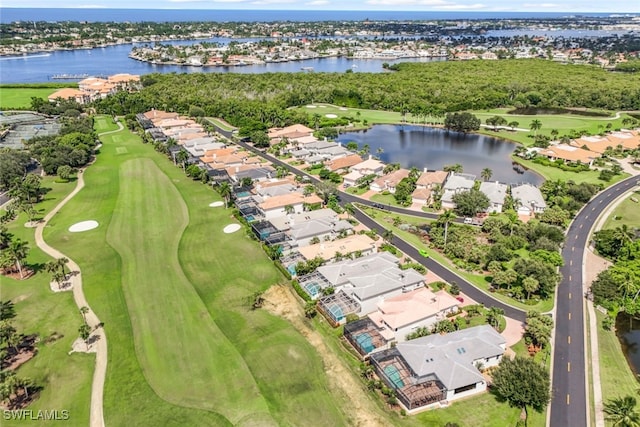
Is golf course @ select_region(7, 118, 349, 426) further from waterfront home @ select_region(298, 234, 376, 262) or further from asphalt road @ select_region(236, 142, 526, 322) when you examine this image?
asphalt road @ select_region(236, 142, 526, 322)

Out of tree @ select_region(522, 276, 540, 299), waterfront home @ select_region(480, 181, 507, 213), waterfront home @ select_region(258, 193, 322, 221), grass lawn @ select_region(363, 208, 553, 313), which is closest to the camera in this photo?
tree @ select_region(522, 276, 540, 299)

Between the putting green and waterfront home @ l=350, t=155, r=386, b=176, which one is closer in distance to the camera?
the putting green

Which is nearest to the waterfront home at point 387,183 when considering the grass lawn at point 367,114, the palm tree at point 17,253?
the grass lawn at point 367,114

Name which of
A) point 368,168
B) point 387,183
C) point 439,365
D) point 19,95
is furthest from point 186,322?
point 19,95

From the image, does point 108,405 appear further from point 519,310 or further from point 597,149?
point 597,149

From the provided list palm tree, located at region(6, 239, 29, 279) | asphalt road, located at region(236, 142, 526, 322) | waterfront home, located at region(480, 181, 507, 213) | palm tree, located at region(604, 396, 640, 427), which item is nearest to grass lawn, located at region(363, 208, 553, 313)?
asphalt road, located at region(236, 142, 526, 322)

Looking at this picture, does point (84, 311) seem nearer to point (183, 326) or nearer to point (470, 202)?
point (183, 326)
